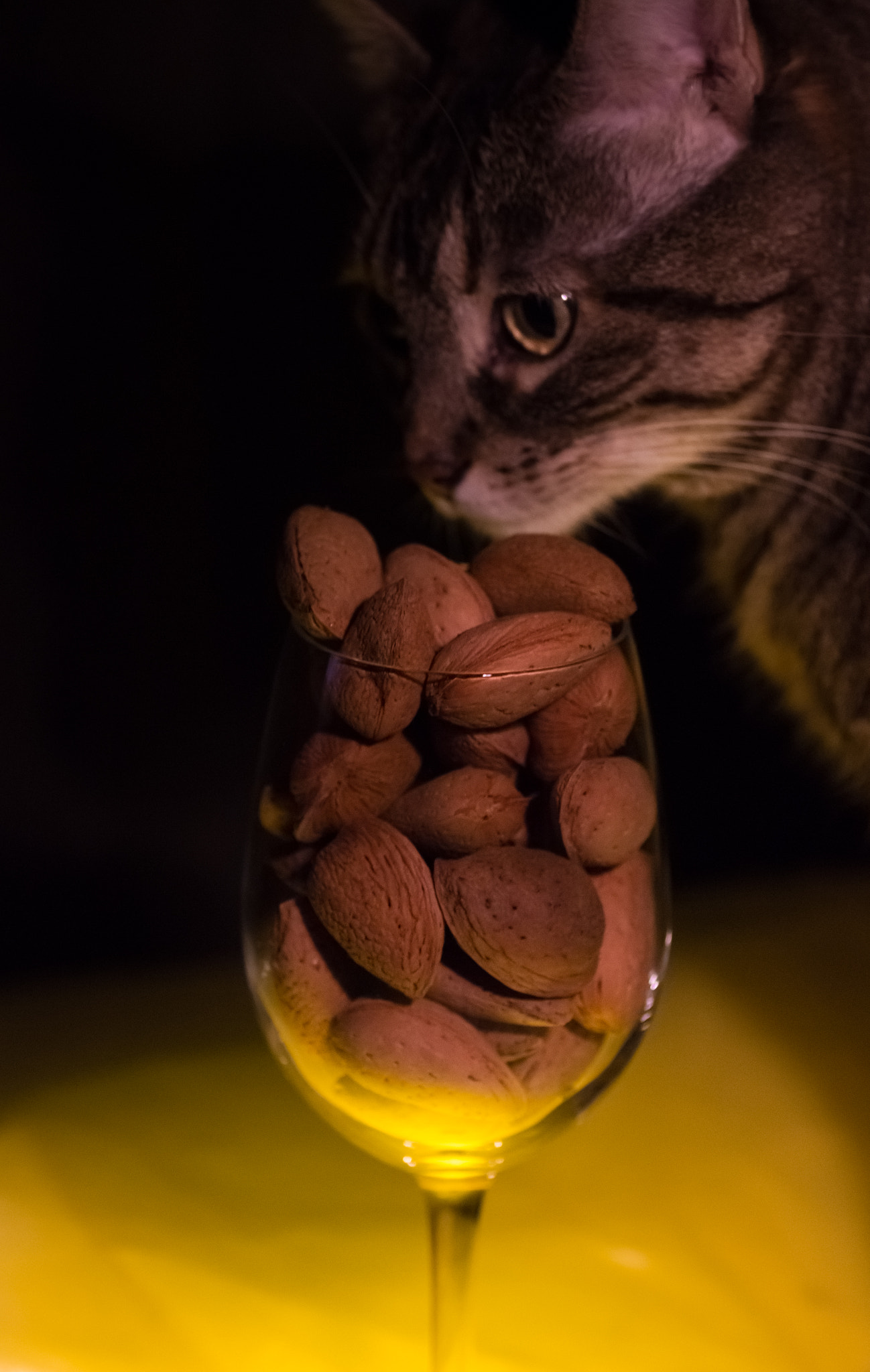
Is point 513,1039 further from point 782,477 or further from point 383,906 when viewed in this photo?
point 782,477

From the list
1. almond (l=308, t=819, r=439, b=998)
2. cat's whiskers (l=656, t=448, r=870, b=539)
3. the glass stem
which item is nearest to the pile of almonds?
almond (l=308, t=819, r=439, b=998)

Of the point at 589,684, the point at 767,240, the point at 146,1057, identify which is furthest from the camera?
the point at 146,1057

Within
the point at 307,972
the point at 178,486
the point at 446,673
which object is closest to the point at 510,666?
the point at 446,673

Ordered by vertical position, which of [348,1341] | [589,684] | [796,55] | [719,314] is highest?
[796,55]

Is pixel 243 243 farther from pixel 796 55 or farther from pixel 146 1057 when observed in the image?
pixel 146 1057

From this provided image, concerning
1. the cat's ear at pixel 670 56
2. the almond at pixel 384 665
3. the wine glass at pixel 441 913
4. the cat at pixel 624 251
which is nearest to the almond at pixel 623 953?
the wine glass at pixel 441 913

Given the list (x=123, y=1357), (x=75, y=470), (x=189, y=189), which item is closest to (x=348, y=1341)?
(x=123, y=1357)

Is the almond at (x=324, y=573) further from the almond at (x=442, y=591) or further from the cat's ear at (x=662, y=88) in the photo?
the cat's ear at (x=662, y=88)
